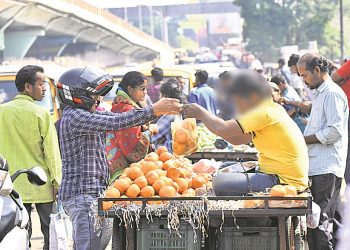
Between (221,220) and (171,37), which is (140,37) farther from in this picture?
(171,37)

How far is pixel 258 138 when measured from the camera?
22.2 ft

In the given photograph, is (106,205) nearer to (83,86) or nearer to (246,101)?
(83,86)

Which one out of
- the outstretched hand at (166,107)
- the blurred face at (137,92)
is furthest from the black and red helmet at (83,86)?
the blurred face at (137,92)

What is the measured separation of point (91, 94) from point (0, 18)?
136 ft

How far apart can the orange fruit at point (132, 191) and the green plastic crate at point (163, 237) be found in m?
0.23

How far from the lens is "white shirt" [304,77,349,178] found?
27.8ft

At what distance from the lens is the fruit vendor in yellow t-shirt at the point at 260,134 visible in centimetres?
658

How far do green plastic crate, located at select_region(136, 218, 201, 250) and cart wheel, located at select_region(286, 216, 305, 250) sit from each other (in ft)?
2.00

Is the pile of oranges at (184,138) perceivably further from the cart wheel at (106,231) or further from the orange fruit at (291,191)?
the orange fruit at (291,191)

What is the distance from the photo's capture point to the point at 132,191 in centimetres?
668

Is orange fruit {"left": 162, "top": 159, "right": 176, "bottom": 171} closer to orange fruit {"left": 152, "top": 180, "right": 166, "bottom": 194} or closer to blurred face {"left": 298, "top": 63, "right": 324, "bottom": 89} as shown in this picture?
orange fruit {"left": 152, "top": 180, "right": 166, "bottom": 194}

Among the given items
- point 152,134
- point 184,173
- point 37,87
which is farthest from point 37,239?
point 184,173

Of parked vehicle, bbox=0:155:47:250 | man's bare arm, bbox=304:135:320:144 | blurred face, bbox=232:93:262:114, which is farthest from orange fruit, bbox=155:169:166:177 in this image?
man's bare arm, bbox=304:135:320:144

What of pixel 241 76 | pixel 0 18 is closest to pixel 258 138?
pixel 241 76
